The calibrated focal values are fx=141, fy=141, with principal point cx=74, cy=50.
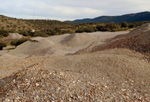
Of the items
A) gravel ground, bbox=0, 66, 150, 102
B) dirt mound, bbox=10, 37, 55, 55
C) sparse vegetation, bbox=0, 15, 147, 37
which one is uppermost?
sparse vegetation, bbox=0, 15, 147, 37

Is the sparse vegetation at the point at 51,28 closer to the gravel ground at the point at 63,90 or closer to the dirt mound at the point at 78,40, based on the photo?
the dirt mound at the point at 78,40

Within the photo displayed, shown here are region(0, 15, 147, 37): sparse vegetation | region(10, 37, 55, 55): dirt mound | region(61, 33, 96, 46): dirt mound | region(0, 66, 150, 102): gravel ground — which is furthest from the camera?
region(0, 15, 147, 37): sparse vegetation

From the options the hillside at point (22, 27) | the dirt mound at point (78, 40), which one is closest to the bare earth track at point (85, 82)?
the dirt mound at point (78, 40)

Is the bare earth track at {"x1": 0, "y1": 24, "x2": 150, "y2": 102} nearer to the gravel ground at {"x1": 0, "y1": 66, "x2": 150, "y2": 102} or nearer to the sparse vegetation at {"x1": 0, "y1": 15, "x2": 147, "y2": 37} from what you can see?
the gravel ground at {"x1": 0, "y1": 66, "x2": 150, "y2": 102}

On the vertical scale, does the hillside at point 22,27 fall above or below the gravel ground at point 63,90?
above

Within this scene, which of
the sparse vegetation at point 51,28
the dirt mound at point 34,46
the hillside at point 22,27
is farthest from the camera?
the hillside at point 22,27

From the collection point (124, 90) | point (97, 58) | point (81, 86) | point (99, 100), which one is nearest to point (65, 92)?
point (81, 86)

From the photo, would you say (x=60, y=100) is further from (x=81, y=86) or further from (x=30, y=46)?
(x=30, y=46)

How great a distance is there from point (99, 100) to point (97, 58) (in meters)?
3.24

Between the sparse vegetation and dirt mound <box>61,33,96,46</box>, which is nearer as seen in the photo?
dirt mound <box>61,33,96,46</box>

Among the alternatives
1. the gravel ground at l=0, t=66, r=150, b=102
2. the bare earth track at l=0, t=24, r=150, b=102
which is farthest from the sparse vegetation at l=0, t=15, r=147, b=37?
the gravel ground at l=0, t=66, r=150, b=102

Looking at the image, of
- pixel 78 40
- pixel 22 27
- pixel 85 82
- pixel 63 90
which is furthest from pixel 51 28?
pixel 63 90

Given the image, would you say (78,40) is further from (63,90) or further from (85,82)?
(63,90)

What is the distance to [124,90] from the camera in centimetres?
414
